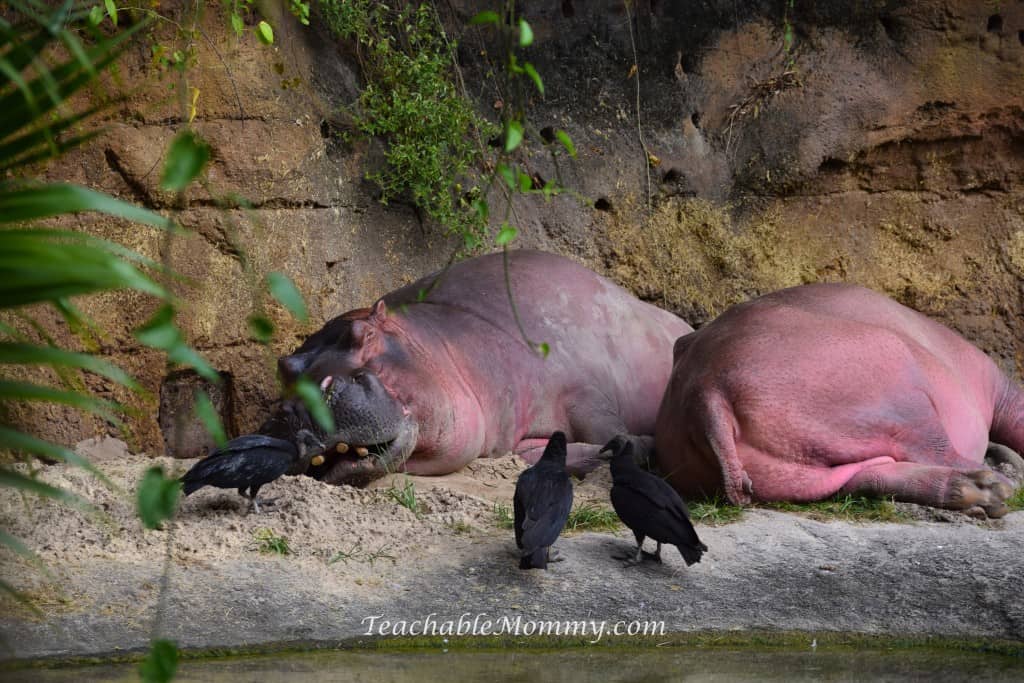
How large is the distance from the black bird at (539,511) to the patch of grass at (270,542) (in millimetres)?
771

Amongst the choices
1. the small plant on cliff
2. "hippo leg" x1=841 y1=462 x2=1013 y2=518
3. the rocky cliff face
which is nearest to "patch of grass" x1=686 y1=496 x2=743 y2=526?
"hippo leg" x1=841 y1=462 x2=1013 y2=518

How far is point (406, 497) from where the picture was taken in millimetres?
4559

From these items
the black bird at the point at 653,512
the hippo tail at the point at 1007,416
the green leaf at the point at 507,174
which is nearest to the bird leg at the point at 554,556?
the black bird at the point at 653,512

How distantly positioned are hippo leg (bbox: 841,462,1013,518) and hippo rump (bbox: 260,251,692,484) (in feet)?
Result: 4.27

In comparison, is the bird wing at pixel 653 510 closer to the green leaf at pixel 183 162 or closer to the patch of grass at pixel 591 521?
the patch of grass at pixel 591 521

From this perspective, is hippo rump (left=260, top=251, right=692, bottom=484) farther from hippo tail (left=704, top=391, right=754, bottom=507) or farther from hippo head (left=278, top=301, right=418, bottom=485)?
hippo tail (left=704, top=391, right=754, bottom=507)

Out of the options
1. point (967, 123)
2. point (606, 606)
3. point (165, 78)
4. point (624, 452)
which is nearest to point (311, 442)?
point (624, 452)

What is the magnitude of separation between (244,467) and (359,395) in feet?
3.19

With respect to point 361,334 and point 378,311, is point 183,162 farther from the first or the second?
point 378,311

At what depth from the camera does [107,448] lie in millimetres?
5879

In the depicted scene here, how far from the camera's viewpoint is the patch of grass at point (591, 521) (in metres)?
4.51

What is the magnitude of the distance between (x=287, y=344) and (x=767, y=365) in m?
2.59

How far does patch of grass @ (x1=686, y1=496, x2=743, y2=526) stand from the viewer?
4.57 m

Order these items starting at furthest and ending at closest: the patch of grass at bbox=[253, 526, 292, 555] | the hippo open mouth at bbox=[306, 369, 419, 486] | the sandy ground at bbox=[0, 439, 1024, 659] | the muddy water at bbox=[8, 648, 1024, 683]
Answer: the hippo open mouth at bbox=[306, 369, 419, 486]
the patch of grass at bbox=[253, 526, 292, 555]
the sandy ground at bbox=[0, 439, 1024, 659]
the muddy water at bbox=[8, 648, 1024, 683]
